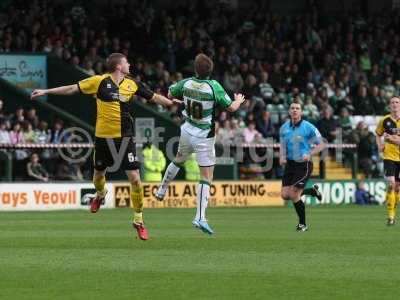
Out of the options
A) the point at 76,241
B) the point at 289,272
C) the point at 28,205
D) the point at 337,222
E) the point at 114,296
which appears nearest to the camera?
the point at 114,296

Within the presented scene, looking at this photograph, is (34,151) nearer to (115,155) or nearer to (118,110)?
(115,155)

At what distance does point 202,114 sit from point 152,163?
14050 mm

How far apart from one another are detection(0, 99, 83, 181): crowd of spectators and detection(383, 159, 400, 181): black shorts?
1040 cm

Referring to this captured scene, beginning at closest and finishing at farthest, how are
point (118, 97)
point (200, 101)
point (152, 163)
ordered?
point (118, 97) < point (200, 101) < point (152, 163)

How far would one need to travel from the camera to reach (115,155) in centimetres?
1573

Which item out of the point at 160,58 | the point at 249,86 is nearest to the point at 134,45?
the point at 160,58

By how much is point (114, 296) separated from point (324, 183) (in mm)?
23382

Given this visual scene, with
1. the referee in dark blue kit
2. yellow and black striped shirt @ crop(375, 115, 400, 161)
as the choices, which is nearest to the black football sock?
the referee in dark blue kit

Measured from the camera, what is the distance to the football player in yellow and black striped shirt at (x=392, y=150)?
68.0ft

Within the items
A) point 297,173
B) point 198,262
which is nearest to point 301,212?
point 297,173

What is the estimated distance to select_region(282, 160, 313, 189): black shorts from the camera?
1886cm

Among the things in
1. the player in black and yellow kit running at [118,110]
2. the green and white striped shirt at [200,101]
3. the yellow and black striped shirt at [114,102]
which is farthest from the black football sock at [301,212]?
the yellow and black striped shirt at [114,102]

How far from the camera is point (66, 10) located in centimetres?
3431

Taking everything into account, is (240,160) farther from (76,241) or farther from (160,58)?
(76,241)
